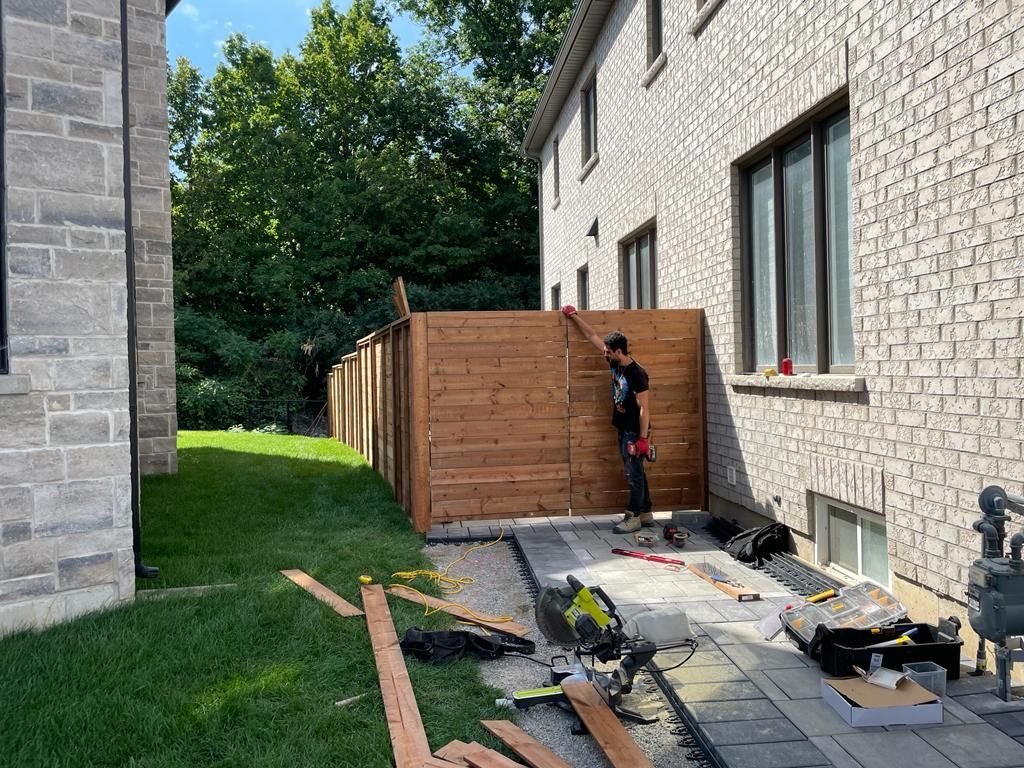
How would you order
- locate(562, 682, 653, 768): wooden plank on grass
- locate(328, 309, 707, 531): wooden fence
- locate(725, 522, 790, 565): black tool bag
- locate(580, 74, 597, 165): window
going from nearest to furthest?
locate(562, 682, 653, 768): wooden plank on grass, locate(725, 522, 790, 565): black tool bag, locate(328, 309, 707, 531): wooden fence, locate(580, 74, 597, 165): window

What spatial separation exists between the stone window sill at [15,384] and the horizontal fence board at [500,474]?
148 inches

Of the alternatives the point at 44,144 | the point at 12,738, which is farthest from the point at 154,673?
the point at 44,144

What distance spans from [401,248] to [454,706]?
28505 millimetres

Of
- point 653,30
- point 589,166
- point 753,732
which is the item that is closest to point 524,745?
point 753,732

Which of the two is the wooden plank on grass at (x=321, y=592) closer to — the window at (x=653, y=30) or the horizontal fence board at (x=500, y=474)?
the horizontal fence board at (x=500, y=474)

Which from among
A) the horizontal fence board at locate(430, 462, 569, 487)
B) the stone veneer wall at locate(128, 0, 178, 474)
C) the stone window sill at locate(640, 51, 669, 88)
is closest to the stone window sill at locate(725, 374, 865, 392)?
the horizontal fence board at locate(430, 462, 569, 487)

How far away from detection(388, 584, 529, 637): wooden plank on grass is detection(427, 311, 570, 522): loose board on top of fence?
2107 millimetres

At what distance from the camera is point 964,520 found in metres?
4.37

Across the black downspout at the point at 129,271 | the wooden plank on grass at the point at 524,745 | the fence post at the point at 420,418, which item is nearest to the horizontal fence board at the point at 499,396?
the fence post at the point at 420,418

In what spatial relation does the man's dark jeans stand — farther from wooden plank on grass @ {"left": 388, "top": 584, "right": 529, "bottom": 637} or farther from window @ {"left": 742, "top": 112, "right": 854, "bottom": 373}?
wooden plank on grass @ {"left": 388, "top": 584, "right": 529, "bottom": 637}

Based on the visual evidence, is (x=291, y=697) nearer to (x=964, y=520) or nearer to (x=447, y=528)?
(x=964, y=520)

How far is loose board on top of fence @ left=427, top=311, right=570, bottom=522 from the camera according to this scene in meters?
8.05

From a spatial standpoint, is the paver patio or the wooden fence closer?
the paver patio

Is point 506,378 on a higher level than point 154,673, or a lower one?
higher
